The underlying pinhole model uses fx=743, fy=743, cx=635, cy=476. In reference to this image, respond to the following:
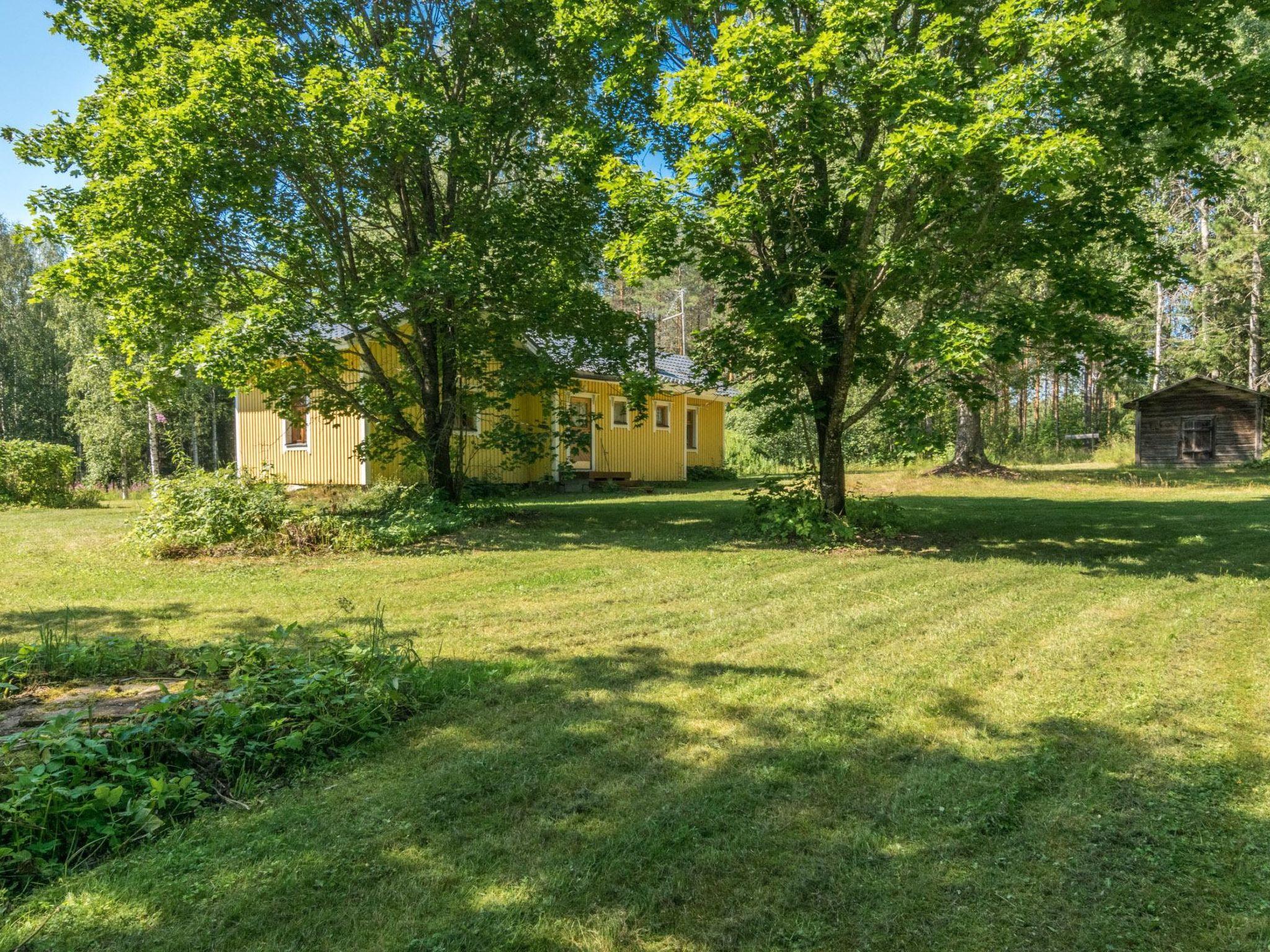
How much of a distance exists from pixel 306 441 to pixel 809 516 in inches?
528

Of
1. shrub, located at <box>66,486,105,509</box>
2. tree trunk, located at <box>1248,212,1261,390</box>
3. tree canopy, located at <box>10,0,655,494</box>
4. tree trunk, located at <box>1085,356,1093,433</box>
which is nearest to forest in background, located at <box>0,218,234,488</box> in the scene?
shrub, located at <box>66,486,105,509</box>

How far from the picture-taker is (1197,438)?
26.7m

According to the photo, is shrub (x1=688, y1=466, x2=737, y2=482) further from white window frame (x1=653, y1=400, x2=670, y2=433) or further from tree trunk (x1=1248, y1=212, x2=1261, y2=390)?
tree trunk (x1=1248, y1=212, x2=1261, y2=390)

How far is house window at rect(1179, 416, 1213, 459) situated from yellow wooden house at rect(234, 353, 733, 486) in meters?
17.0

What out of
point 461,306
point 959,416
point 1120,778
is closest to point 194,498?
point 461,306

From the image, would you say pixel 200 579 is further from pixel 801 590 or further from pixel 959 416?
pixel 959 416

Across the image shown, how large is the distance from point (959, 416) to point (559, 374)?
46.1 feet

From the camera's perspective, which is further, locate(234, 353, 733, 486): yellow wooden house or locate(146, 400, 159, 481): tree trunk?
locate(146, 400, 159, 481): tree trunk

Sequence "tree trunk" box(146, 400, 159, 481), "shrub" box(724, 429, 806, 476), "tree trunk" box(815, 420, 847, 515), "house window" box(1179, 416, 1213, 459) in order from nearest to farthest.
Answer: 1. "tree trunk" box(815, 420, 847, 515)
2. "tree trunk" box(146, 400, 159, 481)
3. "shrub" box(724, 429, 806, 476)
4. "house window" box(1179, 416, 1213, 459)

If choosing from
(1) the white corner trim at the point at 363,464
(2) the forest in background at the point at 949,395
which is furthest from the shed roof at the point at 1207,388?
(1) the white corner trim at the point at 363,464

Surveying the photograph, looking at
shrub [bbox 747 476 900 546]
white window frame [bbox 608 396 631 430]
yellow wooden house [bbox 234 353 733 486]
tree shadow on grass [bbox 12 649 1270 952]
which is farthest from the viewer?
white window frame [bbox 608 396 631 430]

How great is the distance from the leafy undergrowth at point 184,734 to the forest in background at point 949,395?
49.6ft

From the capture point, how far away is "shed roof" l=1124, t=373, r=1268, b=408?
2514 centimetres

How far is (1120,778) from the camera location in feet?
9.57
